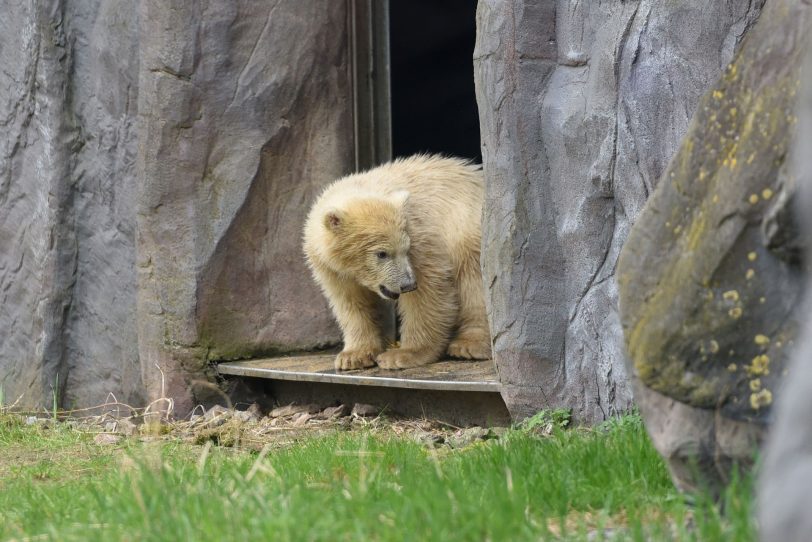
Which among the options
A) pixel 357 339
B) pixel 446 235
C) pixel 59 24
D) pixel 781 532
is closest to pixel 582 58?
pixel 446 235

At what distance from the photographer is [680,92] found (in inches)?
195

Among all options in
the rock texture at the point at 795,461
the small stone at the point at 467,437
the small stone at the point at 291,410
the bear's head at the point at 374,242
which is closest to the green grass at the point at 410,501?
the rock texture at the point at 795,461

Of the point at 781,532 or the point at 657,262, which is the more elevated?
the point at 657,262

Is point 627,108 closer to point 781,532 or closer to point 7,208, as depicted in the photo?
point 781,532

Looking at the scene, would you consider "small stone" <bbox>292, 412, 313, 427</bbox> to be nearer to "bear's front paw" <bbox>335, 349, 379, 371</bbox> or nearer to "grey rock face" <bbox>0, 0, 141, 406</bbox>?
"bear's front paw" <bbox>335, 349, 379, 371</bbox>

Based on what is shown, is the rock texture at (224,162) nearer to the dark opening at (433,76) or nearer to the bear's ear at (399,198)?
the bear's ear at (399,198)

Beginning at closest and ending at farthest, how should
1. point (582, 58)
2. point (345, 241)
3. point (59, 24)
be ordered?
point (582, 58) → point (345, 241) → point (59, 24)

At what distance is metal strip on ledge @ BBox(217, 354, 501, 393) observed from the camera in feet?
20.4

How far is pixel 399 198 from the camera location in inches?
277

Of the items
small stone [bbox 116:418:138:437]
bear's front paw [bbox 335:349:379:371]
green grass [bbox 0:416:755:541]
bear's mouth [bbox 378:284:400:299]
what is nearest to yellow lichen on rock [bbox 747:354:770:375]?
green grass [bbox 0:416:755:541]

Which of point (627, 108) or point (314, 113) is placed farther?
point (314, 113)

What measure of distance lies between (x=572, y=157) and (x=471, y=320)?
1962 mm

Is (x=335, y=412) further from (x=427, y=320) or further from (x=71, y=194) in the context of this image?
(x=71, y=194)

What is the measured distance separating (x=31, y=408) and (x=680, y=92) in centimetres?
574
